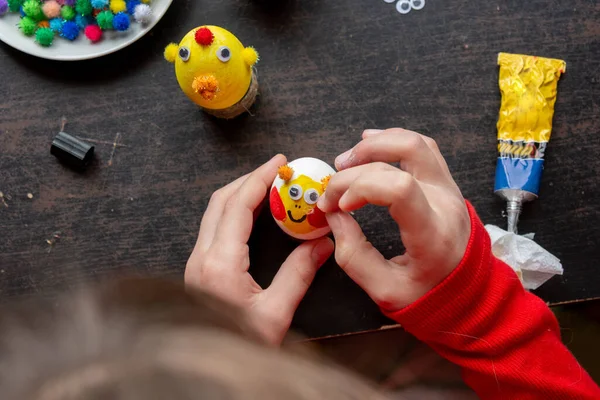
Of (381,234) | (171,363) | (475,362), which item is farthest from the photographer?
(381,234)

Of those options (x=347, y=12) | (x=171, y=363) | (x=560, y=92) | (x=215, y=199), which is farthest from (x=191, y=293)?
(x=560, y=92)

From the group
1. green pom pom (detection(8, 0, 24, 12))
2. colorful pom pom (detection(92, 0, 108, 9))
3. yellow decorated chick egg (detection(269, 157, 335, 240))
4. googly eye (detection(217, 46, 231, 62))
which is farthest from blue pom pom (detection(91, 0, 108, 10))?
yellow decorated chick egg (detection(269, 157, 335, 240))

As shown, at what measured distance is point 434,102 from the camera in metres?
0.69

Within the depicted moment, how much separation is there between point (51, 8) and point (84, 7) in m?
0.04

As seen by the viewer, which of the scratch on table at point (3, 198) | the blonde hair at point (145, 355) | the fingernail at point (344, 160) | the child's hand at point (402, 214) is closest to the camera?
the blonde hair at point (145, 355)

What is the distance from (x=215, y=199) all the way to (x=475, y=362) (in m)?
0.36

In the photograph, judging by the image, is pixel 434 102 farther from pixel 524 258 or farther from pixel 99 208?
pixel 99 208

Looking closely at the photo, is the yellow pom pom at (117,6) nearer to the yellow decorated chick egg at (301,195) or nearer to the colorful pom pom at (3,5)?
the colorful pom pom at (3,5)

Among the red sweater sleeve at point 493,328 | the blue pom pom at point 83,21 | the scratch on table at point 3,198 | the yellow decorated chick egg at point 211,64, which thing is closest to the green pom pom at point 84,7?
the blue pom pom at point 83,21

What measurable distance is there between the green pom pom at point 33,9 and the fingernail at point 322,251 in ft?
1.54

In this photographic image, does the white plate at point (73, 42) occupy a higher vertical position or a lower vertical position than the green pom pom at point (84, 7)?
lower

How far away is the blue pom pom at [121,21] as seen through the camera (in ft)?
2.16

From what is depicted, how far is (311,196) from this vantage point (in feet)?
1.86

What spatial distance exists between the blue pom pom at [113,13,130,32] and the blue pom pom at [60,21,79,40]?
0.18 ft
